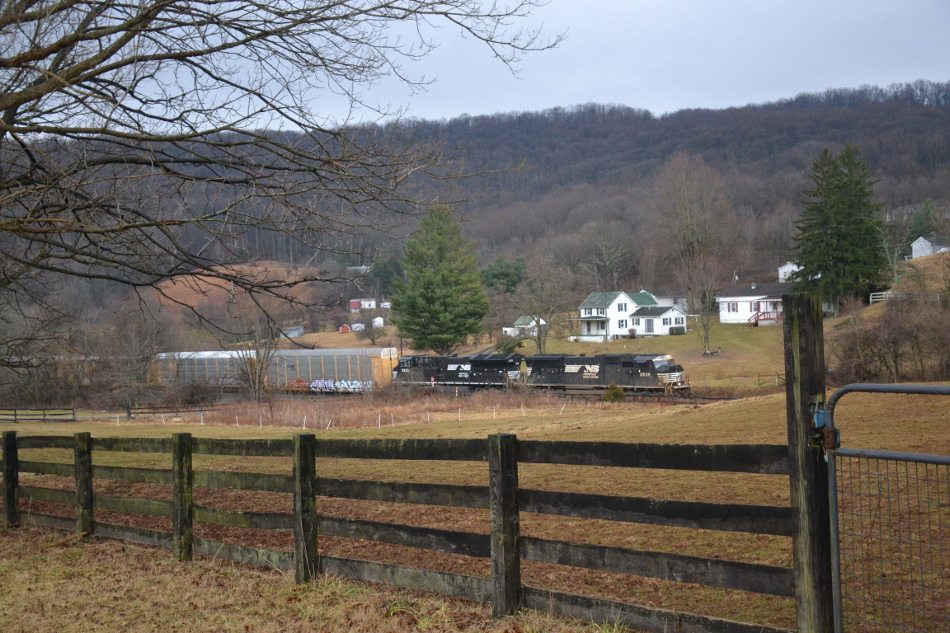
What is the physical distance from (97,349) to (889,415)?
51.4 m

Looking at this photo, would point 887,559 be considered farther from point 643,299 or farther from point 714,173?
point 714,173

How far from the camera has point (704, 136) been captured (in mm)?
189375

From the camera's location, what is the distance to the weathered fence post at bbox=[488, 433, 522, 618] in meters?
5.50

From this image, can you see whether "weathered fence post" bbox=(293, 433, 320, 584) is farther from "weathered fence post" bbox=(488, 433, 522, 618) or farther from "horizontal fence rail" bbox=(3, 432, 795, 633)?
"weathered fence post" bbox=(488, 433, 522, 618)

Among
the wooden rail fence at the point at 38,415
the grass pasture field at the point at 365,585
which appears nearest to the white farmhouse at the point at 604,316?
the wooden rail fence at the point at 38,415

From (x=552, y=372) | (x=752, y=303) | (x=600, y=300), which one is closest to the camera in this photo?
(x=552, y=372)

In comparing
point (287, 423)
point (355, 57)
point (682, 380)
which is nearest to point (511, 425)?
point (287, 423)

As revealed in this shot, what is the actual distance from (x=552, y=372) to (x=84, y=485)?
40810mm

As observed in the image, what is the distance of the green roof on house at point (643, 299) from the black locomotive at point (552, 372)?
38632 mm

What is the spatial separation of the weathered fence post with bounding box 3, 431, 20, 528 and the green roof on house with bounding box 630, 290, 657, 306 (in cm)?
8141

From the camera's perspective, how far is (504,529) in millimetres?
5520

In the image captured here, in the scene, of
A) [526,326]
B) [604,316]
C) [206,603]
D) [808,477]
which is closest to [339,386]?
[526,326]

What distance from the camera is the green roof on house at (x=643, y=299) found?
88250 millimetres

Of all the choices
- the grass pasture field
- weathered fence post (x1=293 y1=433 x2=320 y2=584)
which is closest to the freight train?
the grass pasture field
